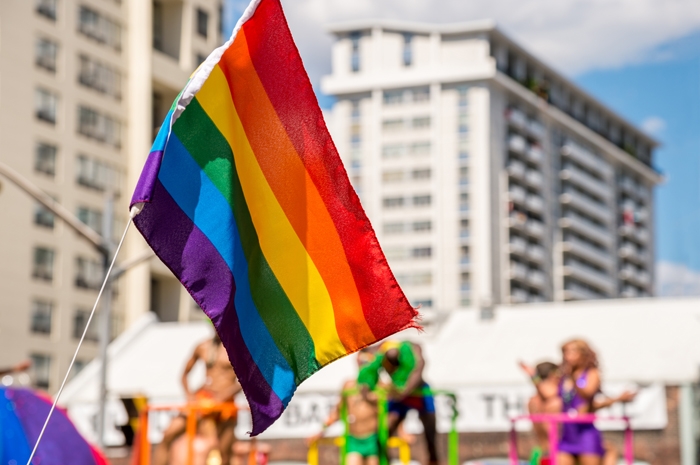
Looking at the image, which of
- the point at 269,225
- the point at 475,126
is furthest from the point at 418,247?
the point at 269,225

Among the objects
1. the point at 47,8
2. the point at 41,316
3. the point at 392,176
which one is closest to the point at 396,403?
the point at 41,316

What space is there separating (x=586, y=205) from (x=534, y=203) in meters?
9.91

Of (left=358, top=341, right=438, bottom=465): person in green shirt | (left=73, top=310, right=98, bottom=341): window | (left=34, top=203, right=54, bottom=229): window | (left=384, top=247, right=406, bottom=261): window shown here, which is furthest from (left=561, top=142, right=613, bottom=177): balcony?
(left=358, top=341, right=438, bottom=465): person in green shirt

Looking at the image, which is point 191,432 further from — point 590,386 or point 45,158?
point 45,158

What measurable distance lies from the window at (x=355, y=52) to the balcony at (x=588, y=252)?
921 inches

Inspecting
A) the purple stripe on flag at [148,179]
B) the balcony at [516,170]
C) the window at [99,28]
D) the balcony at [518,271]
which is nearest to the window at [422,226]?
the balcony at [518,271]

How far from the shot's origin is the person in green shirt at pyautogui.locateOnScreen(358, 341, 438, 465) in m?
12.7

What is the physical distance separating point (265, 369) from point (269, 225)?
24.9 inches

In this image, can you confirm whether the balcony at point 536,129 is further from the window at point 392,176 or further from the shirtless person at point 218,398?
the shirtless person at point 218,398

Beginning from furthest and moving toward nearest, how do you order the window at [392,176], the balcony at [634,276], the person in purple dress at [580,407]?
the balcony at [634,276]
the window at [392,176]
the person in purple dress at [580,407]

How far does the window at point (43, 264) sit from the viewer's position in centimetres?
5306

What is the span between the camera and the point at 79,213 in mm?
56688

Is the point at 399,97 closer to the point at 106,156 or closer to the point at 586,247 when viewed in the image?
the point at 586,247

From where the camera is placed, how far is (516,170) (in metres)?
107
